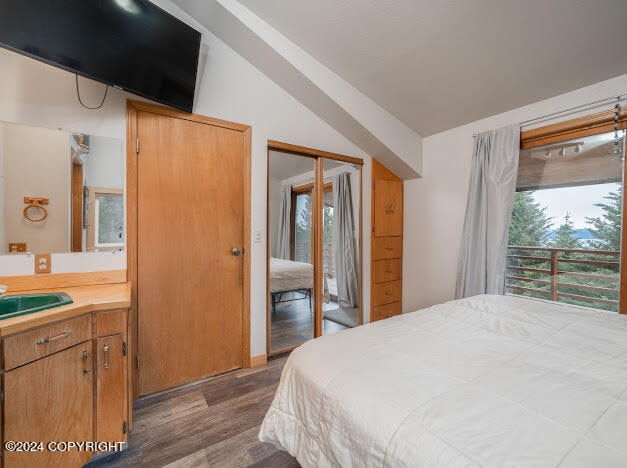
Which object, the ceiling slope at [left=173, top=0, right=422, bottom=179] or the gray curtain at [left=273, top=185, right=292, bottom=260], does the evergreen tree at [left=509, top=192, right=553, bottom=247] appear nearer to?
the ceiling slope at [left=173, top=0, right=422, bottom=179]

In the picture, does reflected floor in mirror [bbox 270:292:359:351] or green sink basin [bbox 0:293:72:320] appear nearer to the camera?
green sink basin [bbox 0:293:72:320]

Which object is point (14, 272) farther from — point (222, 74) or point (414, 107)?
point (414, 107)

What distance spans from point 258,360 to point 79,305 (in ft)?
4.78

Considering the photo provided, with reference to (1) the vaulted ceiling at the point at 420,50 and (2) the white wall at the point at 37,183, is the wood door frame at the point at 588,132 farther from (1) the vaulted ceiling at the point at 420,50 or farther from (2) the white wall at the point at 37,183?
(2) the white wall at the point at 37,183

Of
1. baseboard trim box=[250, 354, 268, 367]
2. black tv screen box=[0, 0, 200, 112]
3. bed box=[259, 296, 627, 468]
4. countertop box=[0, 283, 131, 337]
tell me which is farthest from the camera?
baseboard trim box=[250, 354, 268, 367]

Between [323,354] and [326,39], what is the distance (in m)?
2.16

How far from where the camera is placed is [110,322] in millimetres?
1325

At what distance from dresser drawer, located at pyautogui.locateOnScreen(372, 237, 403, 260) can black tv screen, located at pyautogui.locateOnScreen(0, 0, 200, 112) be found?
2269 mm

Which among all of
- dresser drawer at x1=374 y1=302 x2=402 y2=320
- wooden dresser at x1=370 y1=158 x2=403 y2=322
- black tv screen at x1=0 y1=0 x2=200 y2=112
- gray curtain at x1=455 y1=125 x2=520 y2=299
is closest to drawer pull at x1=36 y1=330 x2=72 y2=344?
black tv screen at x1=0 y1=0 x2=200 y2=112

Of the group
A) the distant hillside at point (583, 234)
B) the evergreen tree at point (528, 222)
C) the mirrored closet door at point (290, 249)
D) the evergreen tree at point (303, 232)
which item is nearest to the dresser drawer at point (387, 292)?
the mirrored closet door at point (290, 249)

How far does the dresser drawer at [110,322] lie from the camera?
130 centimetres

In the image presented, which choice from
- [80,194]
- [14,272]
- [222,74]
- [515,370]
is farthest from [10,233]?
[515,370]

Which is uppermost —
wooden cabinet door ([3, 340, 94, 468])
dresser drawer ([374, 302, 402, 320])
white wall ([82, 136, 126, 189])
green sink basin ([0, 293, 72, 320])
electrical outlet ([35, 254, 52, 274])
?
white wall ([82, 136, 126, 189])

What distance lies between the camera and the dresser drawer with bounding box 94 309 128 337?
1301 millimetres
